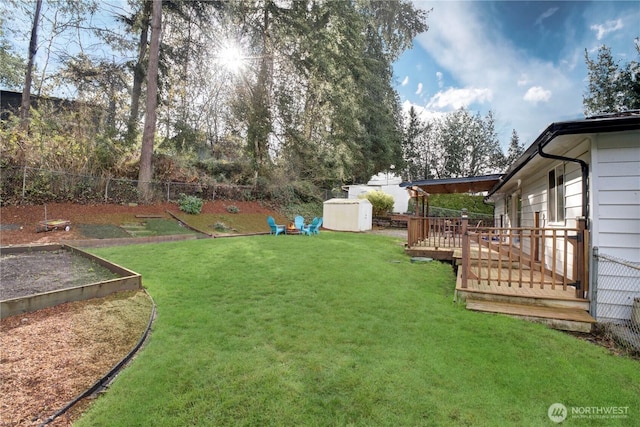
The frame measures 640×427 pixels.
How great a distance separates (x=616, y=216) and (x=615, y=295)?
3.42 ft

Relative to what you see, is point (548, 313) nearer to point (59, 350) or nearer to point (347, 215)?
point (59, 350)

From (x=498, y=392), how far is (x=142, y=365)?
123 inches

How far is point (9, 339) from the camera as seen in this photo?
9.61ft

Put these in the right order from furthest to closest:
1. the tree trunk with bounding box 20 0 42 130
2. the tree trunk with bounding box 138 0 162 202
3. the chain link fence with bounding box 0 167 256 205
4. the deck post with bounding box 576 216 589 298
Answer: the tree trunk with bounding box 138 0 162 202
the tree trunk with bounding box 20 0 42 130
the chain link fence with bounding box 0 167 256 205
the deck post with bounding box 576 216 589 298

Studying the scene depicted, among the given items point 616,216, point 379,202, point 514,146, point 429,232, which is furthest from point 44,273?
point 514,146

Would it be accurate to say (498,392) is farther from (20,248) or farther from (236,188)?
(236,188)

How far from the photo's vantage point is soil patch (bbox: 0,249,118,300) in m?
4.14

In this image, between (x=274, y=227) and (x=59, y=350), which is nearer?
(x=59, y=350)

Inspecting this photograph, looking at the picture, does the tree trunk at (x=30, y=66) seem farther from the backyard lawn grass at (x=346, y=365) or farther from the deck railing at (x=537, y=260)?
the deck railing at (x=537, y=260)

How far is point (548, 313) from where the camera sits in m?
3.97

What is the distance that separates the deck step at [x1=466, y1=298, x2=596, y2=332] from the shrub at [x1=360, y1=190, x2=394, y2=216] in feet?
53.1

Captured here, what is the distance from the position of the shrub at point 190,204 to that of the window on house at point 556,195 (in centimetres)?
1292

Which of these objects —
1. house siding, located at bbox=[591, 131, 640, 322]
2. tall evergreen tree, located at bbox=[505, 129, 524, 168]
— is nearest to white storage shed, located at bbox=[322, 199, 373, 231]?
house siding, located at bbox=[591, 131, 640, 322]

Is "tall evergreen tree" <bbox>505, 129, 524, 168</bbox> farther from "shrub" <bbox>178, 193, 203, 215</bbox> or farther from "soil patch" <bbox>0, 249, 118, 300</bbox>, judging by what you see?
"soil patch" <bbox>0, 249, 118, 300</bbox>
